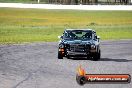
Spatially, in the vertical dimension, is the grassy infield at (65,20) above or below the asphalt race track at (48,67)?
below

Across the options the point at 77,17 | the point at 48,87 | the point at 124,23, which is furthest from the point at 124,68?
the point at 77,17

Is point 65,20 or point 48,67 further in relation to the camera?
point 65,20

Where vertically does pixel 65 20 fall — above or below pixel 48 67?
below

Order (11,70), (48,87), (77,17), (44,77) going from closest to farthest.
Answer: (48,87)
(44,77)
(11,70)
(77,17)

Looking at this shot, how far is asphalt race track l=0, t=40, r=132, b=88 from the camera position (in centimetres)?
1472

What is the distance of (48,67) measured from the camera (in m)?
19.2

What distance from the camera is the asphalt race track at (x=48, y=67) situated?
1472cm

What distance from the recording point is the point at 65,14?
214ft

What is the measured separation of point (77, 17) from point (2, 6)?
18282mm

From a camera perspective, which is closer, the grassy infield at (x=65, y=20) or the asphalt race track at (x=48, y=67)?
the asphalt race track at (x=48, y=67)

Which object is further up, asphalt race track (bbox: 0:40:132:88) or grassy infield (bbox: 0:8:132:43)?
asphalt race track (bbox: 0:40:132:88)

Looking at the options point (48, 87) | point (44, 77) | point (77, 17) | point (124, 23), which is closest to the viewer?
point (48, 87)

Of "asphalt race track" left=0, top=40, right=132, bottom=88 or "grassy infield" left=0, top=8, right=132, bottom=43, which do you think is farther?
"grassy infield" left=0, top=8, right=132, bottom=43

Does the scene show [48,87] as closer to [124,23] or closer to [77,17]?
[124,23]
